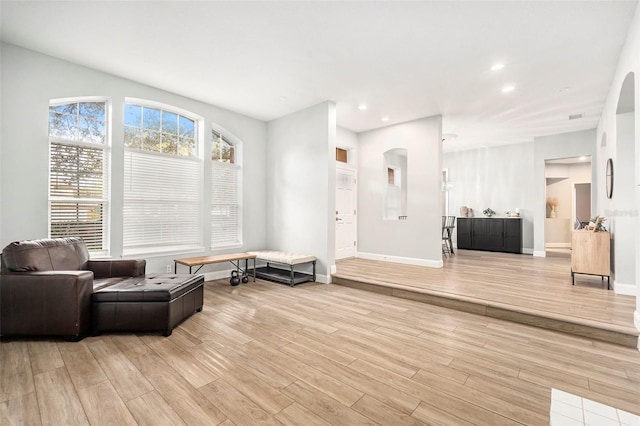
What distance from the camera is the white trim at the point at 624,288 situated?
3.80 metres

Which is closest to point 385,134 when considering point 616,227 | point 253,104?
point 253,104

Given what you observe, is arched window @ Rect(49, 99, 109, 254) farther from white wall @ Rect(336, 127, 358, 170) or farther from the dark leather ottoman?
white wall @ Rect(336, 127, 358, 170)

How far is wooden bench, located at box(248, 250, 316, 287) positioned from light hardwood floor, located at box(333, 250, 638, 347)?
1.76 ft

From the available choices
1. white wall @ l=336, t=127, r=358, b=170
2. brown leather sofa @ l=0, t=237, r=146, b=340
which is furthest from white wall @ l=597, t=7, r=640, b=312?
brown leather sofa @ l=0, t=237, r=146, b=340

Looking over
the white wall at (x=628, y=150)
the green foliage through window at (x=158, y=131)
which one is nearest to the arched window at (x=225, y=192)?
the green foliage through window at (x=158, y=131)

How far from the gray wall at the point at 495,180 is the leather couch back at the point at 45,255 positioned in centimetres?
894

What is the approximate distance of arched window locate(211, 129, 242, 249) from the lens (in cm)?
538

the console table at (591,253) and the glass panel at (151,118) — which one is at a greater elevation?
the glass panel at (151,118)

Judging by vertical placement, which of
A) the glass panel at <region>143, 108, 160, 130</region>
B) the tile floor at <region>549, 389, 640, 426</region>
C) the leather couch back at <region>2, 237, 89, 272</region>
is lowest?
the tile floor at <region>549, 389, 640, 426</region>

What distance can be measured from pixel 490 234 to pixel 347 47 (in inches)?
273

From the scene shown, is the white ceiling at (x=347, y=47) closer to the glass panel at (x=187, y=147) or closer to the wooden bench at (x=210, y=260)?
the glass panel at (x=187, y=147)

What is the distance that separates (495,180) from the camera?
8.27 meters

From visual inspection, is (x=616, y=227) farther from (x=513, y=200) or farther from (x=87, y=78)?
(x=87, y=78)

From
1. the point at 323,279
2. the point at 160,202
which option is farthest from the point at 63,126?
the point at 323,279
